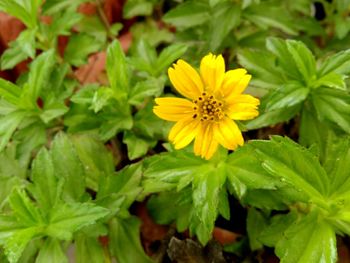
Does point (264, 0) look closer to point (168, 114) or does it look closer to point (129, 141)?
point (129, 141)

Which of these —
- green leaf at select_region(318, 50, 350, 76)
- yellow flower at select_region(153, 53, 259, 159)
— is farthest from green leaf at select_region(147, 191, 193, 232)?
green leaf at select_region(318, 50, 350, 76)

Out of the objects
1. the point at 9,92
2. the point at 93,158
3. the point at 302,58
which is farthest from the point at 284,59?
the point at 9,92

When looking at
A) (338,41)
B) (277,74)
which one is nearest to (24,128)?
(277,74)

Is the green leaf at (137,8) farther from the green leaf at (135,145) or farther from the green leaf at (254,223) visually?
the green leaf at (254,223)

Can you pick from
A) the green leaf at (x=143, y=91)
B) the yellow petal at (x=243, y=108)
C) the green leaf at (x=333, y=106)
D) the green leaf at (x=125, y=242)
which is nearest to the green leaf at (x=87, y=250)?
the green leaf at (x=125, y=242)

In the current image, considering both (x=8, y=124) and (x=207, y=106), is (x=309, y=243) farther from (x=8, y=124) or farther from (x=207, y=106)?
(x=8, y=124)
